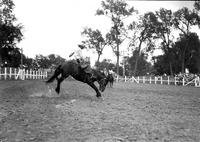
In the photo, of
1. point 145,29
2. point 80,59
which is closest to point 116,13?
point 145,29

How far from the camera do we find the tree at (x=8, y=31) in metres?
52.5

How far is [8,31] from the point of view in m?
55.6

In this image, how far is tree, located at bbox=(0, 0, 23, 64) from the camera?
5253 centimetres

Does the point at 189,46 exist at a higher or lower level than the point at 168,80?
higher

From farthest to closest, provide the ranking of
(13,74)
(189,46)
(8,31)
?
1. (189,46)
2. (8,31)
3. (13,74)

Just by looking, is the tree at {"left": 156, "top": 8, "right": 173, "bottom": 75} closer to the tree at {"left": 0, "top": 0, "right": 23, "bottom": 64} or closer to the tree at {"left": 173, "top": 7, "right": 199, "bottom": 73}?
the tree at {"left": 173, "top": 7, "right": 199, "bottom": 73}

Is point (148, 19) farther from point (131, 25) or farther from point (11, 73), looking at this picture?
point (11, 73)

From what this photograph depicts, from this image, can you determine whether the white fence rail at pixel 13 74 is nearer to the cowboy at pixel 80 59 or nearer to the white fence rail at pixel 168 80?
the white fence rail at pixel 168 80

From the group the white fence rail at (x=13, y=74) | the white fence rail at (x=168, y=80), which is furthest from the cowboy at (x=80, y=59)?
the white fence rail at (x=168, y=80)

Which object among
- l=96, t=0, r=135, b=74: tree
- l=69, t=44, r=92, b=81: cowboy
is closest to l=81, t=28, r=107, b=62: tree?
l=96, t=0, r=135, b=74: tree

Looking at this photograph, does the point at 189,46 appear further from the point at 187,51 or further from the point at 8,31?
the point at 8,31

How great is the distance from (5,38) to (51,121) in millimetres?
50359

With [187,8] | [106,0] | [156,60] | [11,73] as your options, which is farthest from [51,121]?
[156,60]

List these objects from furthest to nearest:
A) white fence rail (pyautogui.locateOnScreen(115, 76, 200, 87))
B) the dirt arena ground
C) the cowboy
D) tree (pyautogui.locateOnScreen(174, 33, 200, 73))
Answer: tree (pyautogui.locateOnScreen(174, 33, 200, 73)) < white fence rail (pyautogui.locateOnScreen(115, 76, 200, 87)) < the cowboy < the dirt arena ground
